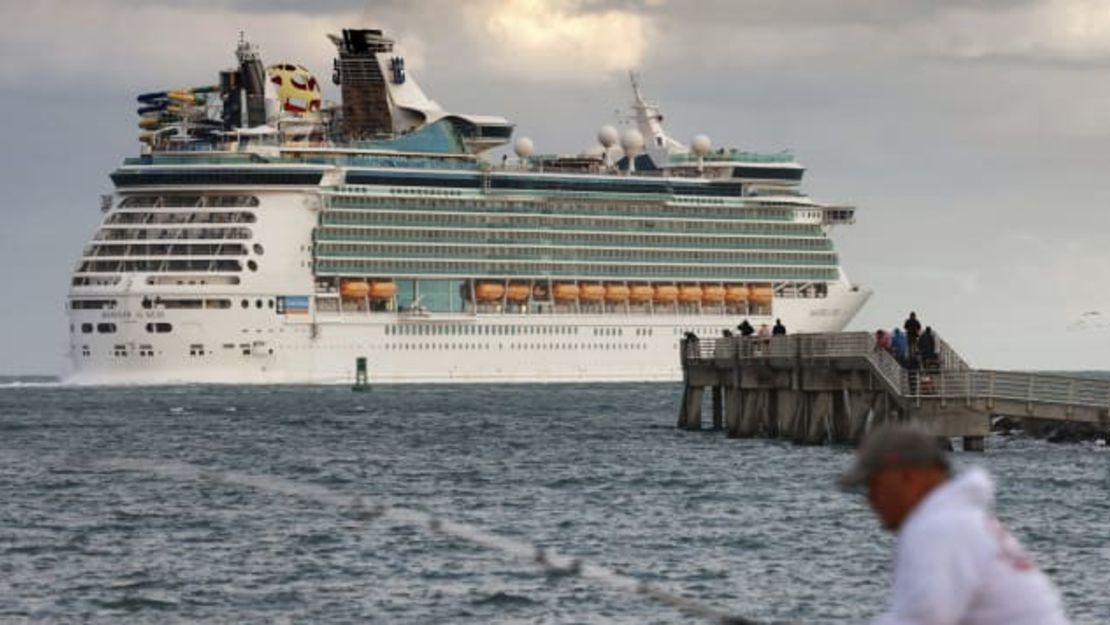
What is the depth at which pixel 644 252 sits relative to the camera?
139875mm

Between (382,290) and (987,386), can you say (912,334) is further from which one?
(382,290)

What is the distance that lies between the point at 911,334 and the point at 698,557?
20115 mm

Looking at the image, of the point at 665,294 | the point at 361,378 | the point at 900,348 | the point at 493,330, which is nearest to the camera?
the point at 900,348

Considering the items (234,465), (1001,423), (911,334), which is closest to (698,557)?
(911,334)

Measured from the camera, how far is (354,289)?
5089 inches

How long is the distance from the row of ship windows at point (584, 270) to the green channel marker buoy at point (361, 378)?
7315 mm

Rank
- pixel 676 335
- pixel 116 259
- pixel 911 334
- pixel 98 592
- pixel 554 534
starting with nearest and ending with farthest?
pixel 98 592, pixel 554 534, pixel 911 334, pixel 116 259, pixel 676 335

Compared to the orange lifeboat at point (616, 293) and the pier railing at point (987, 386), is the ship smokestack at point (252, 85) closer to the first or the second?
the orange lifeboat at point (616, 293)

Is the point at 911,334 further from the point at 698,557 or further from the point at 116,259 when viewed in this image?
the point at 116,259

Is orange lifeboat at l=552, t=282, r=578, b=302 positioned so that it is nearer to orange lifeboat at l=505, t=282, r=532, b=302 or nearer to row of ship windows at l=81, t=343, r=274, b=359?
orange lifeboat at l=505, t=282, r=532, b=302

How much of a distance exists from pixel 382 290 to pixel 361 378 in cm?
1164

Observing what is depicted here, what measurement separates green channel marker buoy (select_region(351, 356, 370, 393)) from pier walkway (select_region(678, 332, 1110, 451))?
5335cm

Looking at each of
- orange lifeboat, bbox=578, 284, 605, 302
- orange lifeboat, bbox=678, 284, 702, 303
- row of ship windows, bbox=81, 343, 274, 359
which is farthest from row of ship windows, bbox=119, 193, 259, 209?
orange lifeboat, bbox=678, 284, 702, 303

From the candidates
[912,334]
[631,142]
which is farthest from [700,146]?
[912,334]
